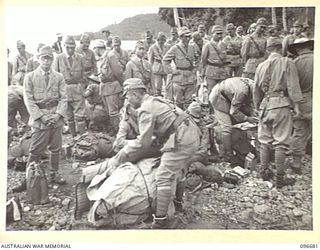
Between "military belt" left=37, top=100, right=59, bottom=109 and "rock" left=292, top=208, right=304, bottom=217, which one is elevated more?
"military belt" left=37, top=100, right=59, bottom=109

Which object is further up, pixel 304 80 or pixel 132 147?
pixel 304 80

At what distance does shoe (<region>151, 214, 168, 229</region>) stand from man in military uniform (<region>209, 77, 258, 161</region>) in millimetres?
536

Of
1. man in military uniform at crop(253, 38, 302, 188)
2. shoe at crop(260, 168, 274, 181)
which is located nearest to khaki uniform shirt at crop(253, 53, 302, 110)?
man in military uniform at crop(253, 38, 302, 188)

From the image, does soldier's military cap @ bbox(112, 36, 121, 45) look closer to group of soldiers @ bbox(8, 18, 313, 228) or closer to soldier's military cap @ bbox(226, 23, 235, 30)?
group of soldiers @ bbox(8, 18, 313, 228)

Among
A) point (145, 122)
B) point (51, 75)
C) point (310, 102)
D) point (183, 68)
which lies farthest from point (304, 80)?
point (51, 75)

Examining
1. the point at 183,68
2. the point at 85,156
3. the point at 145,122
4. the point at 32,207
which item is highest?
the point at 183,68

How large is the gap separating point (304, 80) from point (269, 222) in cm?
89

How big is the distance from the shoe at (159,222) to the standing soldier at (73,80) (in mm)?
711

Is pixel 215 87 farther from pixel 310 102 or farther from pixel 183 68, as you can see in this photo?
pixel 310 102

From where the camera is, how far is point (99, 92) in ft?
9.64

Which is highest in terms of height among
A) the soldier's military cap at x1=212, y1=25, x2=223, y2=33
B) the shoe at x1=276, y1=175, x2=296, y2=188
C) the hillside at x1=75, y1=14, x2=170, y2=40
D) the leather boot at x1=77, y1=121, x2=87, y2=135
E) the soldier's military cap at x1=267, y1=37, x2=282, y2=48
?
the hillside at x1=75, y1=14, x2=170, y2=40

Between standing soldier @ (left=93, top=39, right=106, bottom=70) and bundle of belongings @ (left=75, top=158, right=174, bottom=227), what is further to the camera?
standing soldier @ (left=93, top=39, right=106, bottom=70)

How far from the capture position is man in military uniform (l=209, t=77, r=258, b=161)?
2918 mm

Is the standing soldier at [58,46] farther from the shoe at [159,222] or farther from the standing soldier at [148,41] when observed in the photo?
the shoe at [159,222]
